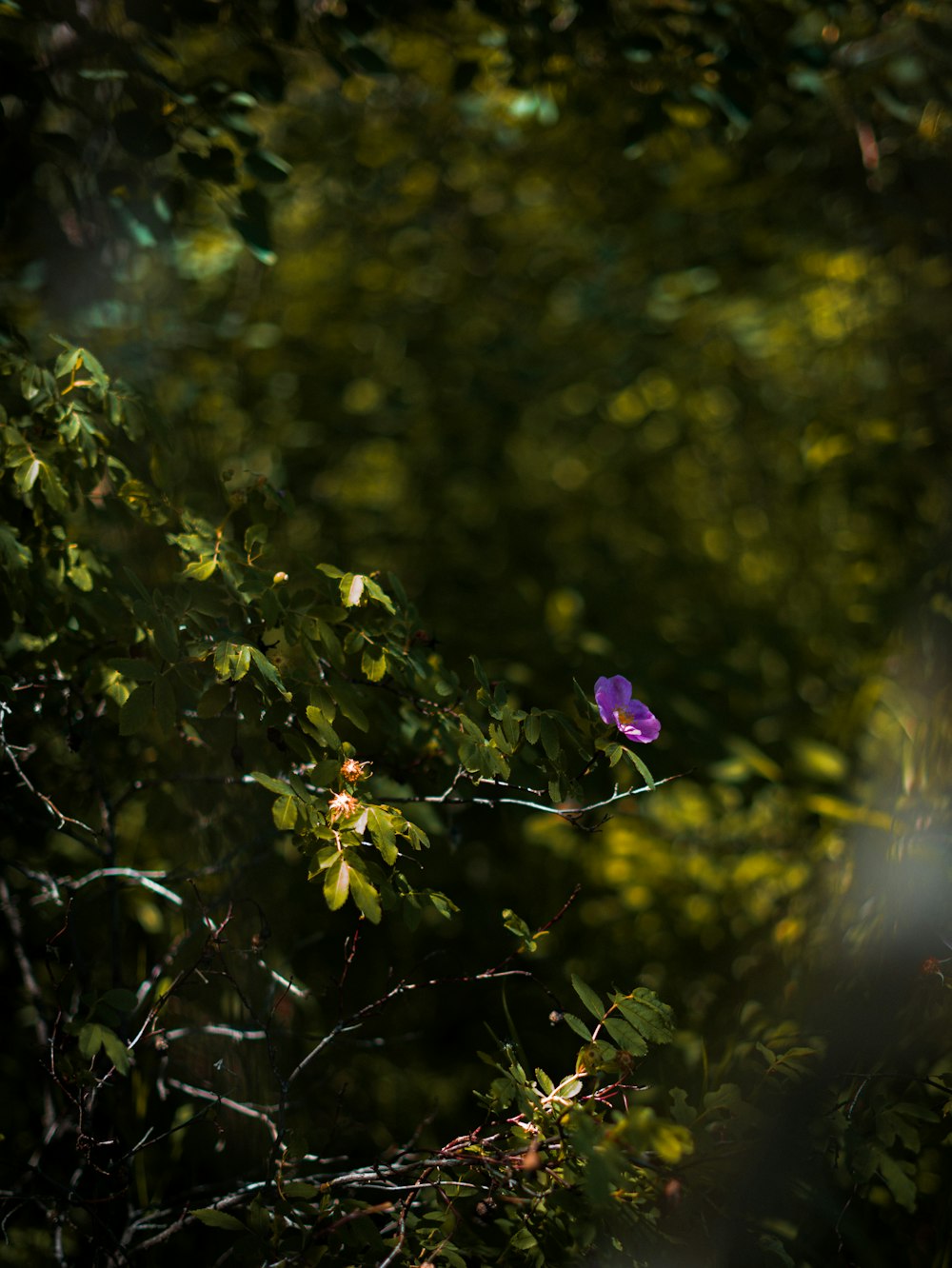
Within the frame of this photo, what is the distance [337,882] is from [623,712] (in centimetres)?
35

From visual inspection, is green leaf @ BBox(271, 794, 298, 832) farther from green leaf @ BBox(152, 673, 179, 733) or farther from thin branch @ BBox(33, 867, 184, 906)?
thin branch @ BBox(33, 867, 184, 906)

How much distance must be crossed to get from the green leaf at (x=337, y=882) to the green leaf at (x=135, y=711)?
0.22 metres

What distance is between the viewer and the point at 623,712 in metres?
1.06

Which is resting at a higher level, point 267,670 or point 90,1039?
point 267,670

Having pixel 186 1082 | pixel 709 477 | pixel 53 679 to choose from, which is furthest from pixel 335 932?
pixel 709 477

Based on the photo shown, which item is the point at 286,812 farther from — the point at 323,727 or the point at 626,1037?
the point at 626,1037

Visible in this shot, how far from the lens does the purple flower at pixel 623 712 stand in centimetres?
105

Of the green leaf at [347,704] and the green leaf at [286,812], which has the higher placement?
the green leaf at [347,704]

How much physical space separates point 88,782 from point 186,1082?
482mm

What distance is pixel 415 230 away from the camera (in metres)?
2.80

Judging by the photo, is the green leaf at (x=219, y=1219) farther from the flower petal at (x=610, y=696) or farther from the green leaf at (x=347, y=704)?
the flower petal at (x=610, y=696)

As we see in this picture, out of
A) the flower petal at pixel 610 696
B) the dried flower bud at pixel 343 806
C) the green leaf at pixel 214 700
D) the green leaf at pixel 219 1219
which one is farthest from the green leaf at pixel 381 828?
the green leaf at pixel 214 700

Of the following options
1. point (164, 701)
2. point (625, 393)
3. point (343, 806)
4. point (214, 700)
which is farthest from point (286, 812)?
point (625, 393)

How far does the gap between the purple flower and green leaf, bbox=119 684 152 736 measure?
17.7 inches
